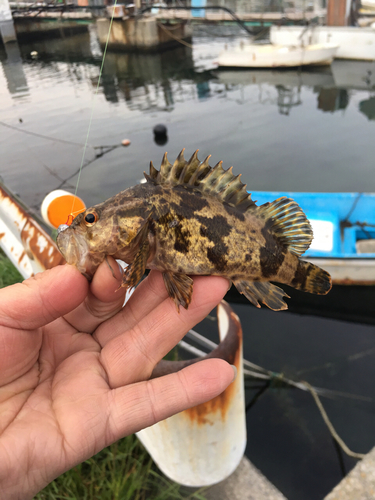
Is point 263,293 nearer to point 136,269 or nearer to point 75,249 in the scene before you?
point 136,269

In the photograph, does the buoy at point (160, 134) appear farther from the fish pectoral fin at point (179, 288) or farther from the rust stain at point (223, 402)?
the fish pectoral fin at point (179, 288)

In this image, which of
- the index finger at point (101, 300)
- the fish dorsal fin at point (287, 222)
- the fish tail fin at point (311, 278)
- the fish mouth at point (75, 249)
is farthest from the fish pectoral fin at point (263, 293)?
the fish mouth at point (75, 249)

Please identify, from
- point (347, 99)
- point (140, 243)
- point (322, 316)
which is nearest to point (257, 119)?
point (347, 99)

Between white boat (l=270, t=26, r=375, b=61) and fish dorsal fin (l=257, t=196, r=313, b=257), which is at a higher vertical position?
Result: fish dorsal fin (l=257, t=196, r=313, b=257)

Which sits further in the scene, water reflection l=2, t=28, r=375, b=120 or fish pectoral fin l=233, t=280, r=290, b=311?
water reflection l=2, t=28, r=375, b=120

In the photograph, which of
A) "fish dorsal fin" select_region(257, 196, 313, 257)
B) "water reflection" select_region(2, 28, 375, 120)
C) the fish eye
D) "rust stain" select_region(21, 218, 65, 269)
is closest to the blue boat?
"fish dorsal fin" select_region(257, 196, 313, 257)

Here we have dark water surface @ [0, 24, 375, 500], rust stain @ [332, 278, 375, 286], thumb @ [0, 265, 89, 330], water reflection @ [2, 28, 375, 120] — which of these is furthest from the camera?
water reflection @ [2, 28, 375, 120]

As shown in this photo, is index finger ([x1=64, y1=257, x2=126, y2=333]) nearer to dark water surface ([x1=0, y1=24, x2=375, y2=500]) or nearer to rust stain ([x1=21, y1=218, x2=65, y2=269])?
rust stain ([x1=21, y1=218, x2=65, y2=269])

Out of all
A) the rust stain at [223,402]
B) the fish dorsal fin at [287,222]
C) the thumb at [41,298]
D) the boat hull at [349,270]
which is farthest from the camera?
the boat hull at [349,270]
